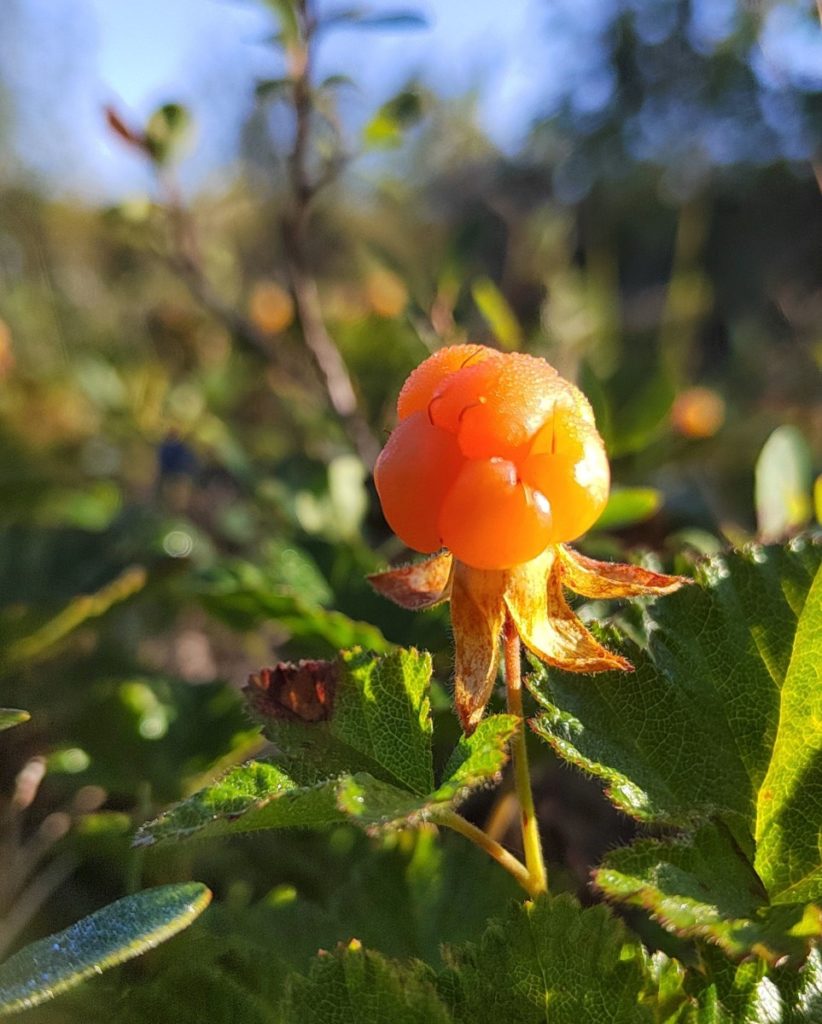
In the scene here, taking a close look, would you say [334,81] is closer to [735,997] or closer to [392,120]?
[392,120]

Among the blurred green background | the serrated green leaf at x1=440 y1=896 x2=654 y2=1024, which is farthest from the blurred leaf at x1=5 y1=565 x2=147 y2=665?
the serrated green leaf at x1=440 y1=896 x2=654 y2=1024

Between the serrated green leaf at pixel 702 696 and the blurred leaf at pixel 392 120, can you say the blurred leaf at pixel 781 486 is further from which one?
the blurred leaf at pixel 392 120

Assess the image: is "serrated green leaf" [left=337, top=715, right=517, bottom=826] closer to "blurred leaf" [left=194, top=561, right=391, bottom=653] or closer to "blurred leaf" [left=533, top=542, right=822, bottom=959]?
"blurred leaf" [left=533, top=542, right=822, bottom=959]

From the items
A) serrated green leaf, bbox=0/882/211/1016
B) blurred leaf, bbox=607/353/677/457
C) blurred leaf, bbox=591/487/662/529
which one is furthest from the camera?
blurred leaf, bbox=607/353/677/457

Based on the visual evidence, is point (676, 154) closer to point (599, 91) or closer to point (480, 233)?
point (599, 91)

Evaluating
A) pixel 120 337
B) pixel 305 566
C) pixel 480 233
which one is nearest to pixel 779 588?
pixel 305 566

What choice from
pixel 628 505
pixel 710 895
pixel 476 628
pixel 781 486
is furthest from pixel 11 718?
pixel 781 486

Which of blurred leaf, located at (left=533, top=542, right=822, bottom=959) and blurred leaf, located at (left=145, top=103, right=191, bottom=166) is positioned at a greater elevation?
blurred leaf, located at (left=145, top=103, right=191, bottom=166)
